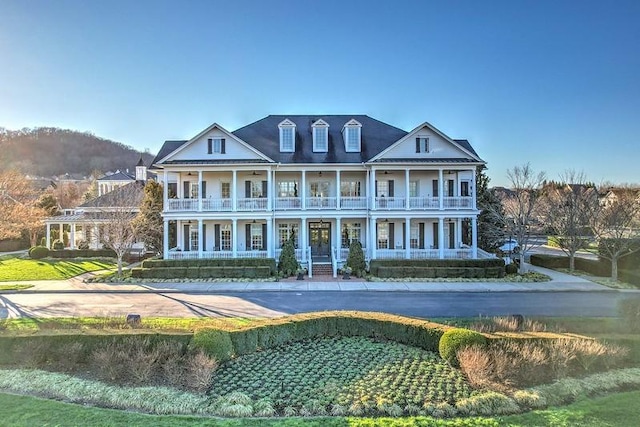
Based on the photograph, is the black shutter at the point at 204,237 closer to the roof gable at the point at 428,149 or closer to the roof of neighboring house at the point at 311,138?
the roof of neighboring house at the point at 311,138

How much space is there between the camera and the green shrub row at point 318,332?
11219 mm

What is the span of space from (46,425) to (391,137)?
2848 centimetres

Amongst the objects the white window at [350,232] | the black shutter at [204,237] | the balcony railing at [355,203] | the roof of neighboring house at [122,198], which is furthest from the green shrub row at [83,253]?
the balcony railing at [355,203]

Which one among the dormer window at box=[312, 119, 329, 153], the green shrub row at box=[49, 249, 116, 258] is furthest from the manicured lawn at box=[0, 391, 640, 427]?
the green shrub row at box=[49, 249, 116, 258]

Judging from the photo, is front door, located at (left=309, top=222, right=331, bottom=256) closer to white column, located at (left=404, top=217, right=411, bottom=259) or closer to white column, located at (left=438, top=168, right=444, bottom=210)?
white column, located at (left=404, top=217, right=411, bottom=259)

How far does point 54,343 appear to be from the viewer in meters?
11.3

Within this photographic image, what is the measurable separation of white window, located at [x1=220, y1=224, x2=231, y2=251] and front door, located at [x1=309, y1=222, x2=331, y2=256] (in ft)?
20.0

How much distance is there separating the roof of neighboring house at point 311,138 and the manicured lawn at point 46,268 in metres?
15.3

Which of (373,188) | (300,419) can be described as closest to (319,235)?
(373,188)

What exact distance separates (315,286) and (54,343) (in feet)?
45.1

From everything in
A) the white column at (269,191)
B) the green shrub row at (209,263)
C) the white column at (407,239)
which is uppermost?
the white column at (269,191)

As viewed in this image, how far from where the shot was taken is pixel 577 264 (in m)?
28.7

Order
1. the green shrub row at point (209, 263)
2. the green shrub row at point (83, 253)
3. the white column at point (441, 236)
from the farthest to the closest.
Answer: the green shrub row at point (83, 253)
the white column at point (441, 236)
the green shrub row at point (209, 263)

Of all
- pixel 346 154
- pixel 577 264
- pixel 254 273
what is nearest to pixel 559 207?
pixel 577 264
